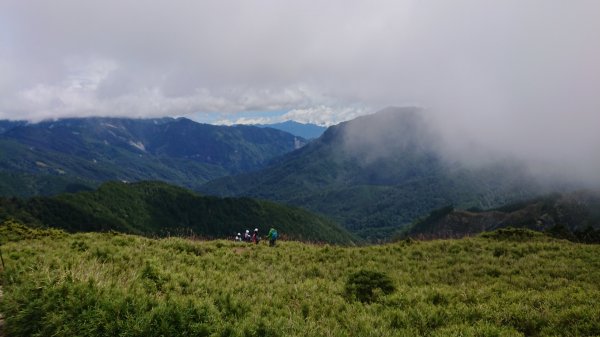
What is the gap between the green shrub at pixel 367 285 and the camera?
15.8m

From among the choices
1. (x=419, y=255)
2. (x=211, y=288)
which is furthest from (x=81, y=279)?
(x=419, y=255)

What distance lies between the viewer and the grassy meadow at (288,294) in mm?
10711

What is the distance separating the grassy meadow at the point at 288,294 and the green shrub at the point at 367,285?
170 mm

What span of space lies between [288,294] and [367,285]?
323 centimetres

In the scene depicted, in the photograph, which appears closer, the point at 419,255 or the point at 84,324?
the point at 84,324

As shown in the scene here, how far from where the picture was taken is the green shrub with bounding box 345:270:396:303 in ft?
51.8

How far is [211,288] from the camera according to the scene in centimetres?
1470

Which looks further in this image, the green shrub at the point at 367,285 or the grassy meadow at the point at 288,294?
the green shrub at the point at 367,285

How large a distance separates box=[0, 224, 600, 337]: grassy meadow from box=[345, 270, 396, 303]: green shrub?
0.56 ft

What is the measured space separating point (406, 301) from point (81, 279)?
1086 cm

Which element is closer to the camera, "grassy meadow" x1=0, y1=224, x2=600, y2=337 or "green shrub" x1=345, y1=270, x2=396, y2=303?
"grassy meadow" x1=0, y1=224, x2=600, y2=337

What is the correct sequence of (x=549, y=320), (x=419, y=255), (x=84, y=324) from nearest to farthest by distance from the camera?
(x=84, y=324)
(x=549, y=320)
(x=419, y=255)

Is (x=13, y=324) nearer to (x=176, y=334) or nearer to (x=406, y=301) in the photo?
(x=176, y=334)

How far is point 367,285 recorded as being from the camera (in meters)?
16.2
